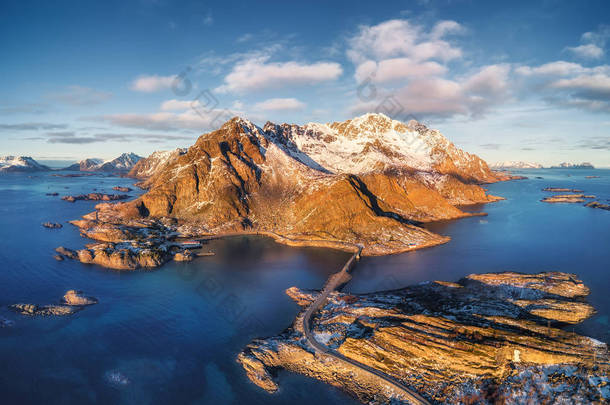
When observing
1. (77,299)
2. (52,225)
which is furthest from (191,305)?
(52,225)

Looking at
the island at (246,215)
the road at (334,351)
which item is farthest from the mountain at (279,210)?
the road at (334,351)

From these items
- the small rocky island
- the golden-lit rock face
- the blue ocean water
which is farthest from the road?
the small rocky island

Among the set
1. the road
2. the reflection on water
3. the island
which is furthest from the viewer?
the island

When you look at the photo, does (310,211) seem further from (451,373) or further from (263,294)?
(451,373)

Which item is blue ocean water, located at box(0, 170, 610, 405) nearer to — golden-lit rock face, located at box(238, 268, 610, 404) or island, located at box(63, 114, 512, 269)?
golden-lit rock face, located at box(238, 268, 610, 404)

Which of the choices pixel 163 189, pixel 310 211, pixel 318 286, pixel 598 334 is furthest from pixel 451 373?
pixel 163 189

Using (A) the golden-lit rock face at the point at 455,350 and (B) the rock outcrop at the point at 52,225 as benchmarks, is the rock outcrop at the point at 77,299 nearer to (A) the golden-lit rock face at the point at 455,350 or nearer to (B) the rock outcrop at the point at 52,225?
(A) the golden-lit rock face at the point at 455,350
